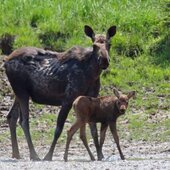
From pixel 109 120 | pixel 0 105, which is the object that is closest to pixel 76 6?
pixel 0 105

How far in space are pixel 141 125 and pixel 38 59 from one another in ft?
13.9

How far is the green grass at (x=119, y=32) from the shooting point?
2344 centimetres

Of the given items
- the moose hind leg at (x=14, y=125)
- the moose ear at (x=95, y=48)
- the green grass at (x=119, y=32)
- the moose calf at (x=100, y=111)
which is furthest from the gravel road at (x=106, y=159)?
the green grass at (x=119, y=32)

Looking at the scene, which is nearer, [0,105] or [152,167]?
[152,167]

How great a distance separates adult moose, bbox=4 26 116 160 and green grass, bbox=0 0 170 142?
16.4 feet

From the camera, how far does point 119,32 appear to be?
85.8ft

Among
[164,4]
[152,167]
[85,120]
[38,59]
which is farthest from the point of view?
[164,4]

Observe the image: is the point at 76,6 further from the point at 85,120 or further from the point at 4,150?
the point at 85,120

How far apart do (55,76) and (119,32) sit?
942 cm

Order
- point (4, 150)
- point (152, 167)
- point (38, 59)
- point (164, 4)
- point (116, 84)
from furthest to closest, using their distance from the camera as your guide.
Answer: point (164, 4) → point (116, 84) → point (4, 150) → point (38, 59) → point (152, 167)

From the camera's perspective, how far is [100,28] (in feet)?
85.7

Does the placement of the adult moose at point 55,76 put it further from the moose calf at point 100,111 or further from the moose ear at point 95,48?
the moose calf at point 100,111

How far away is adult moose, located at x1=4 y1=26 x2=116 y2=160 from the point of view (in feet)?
54.1

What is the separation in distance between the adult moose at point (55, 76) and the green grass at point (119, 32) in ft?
16.4
